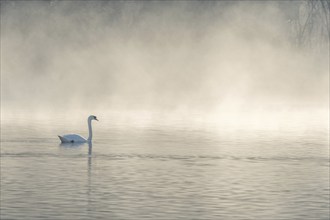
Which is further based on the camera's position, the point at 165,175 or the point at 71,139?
the point at 71,139

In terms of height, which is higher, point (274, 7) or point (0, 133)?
point (274, 7)

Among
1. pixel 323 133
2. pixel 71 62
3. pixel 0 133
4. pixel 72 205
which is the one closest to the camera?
pixel 72 205

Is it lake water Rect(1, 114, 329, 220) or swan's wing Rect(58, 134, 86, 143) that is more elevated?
swan's wing Rect(58, 134, 86, 143)

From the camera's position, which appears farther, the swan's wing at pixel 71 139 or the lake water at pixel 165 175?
the swan's wing at pixel 71 139

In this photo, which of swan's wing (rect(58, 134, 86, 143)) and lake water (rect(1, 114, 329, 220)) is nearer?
lake water (rect(1, 114, 329, 220))

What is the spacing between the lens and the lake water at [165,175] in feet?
94.1

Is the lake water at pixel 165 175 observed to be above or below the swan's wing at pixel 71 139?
below

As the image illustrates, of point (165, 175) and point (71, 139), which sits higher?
point (71, 139)

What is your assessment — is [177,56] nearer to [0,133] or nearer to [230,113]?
[230,113]

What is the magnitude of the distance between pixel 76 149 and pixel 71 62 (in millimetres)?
70532

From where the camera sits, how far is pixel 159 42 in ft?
318

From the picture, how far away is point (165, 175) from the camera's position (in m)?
35.9

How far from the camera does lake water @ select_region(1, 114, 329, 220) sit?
28672 mm

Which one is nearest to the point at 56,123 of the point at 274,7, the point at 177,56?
the point at 274,7
